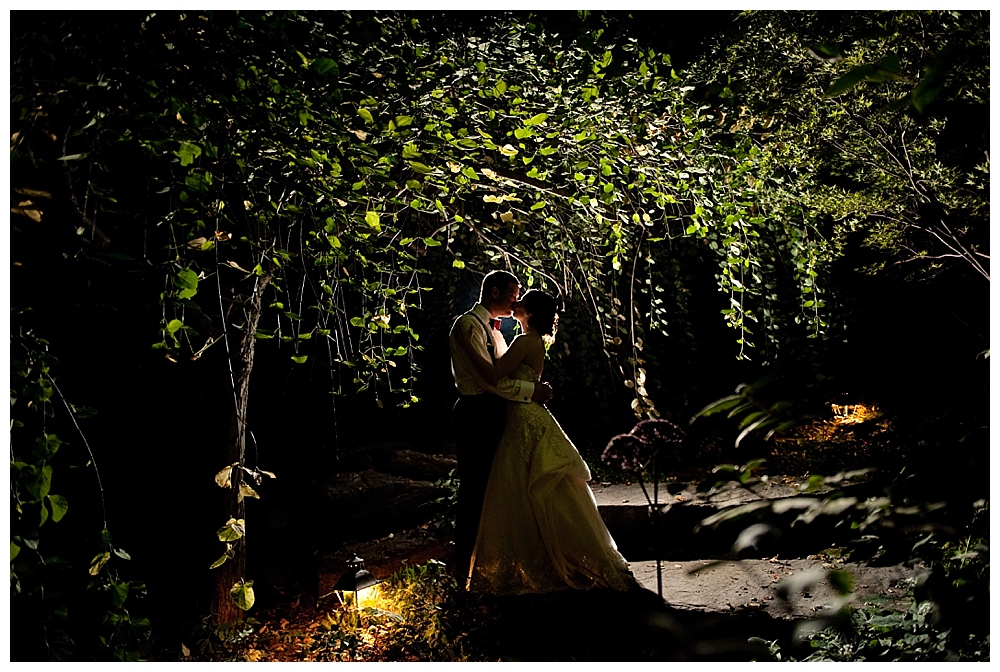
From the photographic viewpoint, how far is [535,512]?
3078mm

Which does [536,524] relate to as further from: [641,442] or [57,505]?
[57,505]

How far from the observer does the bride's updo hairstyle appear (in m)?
3.03

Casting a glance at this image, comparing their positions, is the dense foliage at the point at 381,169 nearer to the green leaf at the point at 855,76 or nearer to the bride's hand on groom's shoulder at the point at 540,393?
the green leaf at the point at 855,76

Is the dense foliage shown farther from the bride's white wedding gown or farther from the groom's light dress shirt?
the bride's white wedding gown

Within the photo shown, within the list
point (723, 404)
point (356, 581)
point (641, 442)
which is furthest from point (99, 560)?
point (641, 442)

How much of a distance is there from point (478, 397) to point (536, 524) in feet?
2.00

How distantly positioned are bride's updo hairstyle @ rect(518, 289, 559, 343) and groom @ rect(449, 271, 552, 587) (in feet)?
0.37

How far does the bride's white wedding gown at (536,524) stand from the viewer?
3.04 m

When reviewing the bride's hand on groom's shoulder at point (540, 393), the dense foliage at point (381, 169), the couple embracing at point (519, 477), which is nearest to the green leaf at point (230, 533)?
the dense foliage at point (381, 169)

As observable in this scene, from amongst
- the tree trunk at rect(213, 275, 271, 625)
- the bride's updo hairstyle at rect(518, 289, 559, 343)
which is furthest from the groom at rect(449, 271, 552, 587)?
the tree trunk at rect(213, 275, 271, 625)

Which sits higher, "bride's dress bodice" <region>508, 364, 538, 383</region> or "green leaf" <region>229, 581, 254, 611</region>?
"bride's dress bodice" <region>508, 364, 538, 383</region>

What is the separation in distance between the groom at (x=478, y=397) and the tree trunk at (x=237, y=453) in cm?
85

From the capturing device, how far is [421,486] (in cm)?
507
